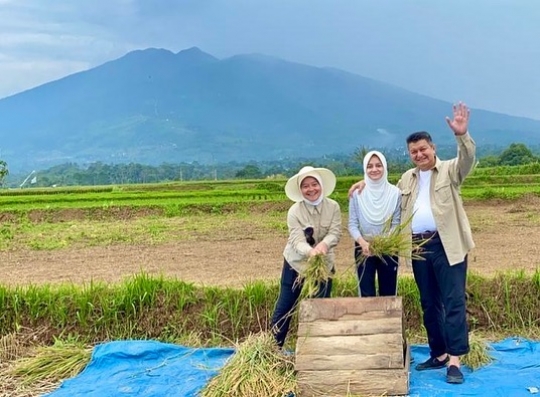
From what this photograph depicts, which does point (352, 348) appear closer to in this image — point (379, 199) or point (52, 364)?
point (379, 199)

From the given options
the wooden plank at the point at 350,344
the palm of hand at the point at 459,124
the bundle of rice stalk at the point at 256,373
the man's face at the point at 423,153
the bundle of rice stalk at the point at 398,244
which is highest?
the palm of hand at the point at 459,124

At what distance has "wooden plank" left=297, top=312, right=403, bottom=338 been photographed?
3.85 m

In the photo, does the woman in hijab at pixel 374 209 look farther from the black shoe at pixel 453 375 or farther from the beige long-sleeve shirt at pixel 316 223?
the black shoe at pixel 453 375

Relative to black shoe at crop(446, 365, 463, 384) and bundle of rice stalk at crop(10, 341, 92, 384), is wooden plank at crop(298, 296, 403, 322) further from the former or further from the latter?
bundle of rice stalk at crop(10, 341, 92, 384)

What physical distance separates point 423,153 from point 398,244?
568mm

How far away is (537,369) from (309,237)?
1.65m

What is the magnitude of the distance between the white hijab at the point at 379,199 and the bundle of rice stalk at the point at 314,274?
0.41 m

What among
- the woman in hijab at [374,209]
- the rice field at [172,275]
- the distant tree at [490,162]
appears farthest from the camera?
the distant tree at [490,162]

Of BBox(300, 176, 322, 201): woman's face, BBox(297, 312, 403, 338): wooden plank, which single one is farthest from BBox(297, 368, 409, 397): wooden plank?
BBox(300, 176, 322, 201): woman's face

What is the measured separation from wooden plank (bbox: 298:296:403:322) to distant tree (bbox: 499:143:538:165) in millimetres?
27843

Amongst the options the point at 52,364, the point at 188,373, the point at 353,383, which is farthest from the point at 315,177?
the point at 52,364

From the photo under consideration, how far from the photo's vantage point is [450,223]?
12.7ft

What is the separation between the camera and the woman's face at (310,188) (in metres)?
4.04

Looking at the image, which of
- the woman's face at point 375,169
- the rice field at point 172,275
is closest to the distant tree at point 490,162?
the rice field at point 172,275
